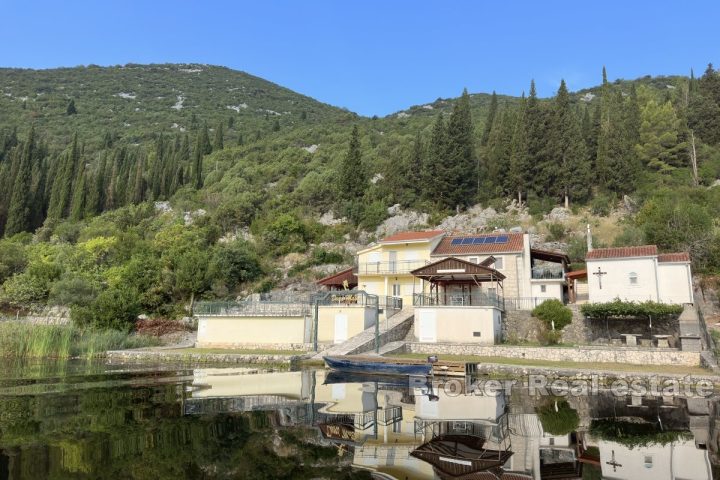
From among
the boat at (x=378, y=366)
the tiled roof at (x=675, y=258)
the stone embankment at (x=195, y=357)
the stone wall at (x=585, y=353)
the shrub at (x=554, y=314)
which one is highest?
the tiled roof at (x=675, y=258)

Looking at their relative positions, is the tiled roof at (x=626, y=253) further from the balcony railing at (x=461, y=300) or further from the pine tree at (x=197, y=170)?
the pine tree at (x=197, y=170)

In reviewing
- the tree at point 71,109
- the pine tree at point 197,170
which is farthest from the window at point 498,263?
the tree at point 71,109

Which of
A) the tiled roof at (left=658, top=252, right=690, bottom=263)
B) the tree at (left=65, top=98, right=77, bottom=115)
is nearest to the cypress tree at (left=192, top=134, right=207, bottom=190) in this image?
the tiled roof at (left=658, top=252, right=690, bottom=263)

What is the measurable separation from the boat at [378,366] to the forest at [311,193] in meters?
22.6

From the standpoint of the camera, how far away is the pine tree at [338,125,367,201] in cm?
6247

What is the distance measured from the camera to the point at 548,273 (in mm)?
34750

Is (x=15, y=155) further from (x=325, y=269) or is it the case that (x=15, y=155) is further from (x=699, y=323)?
(x=699, y=323)

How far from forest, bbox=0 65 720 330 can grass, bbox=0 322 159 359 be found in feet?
16.2

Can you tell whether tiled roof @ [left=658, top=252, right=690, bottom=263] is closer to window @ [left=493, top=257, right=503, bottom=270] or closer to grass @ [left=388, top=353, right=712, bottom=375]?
window @ [left=493, top=257, right=503, bottom=270]

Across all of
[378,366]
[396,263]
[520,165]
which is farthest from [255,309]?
[520,165]

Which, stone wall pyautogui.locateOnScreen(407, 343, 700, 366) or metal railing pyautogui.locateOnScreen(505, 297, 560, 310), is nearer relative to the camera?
stone wall pyautogui.locateOnScreen(407, 343, 700, 366)

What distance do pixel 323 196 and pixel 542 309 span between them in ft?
131

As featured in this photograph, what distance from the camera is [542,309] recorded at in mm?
30000

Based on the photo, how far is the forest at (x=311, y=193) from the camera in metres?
42.5
